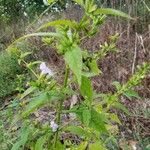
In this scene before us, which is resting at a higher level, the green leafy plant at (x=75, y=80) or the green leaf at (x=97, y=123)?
the green leafy plant at (x=75, y=80)

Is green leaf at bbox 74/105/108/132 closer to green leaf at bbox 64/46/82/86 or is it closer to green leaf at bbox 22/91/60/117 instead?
green leaf at bbox 22/91/60/117

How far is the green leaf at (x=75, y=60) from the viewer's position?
1.30m

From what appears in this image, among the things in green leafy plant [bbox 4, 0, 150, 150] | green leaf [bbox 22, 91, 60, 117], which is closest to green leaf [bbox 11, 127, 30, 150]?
green leafy plant [bbox 4, 0, 150, 150]

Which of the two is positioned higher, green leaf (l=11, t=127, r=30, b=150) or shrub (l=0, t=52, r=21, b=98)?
green leaf (l=11, t=127, r=30, b=150)

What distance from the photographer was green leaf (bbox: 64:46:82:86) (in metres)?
1.30

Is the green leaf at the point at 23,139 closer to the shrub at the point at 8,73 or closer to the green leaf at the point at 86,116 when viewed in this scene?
the green leaf at the point at 86,116

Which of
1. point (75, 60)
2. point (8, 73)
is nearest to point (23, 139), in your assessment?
Answer: point (75, 60)

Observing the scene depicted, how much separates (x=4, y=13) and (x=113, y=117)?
14.2 meters

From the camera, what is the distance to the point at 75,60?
1341 mm

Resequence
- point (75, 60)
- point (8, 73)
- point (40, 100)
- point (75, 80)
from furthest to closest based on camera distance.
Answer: point (8, 73), point (75, 80), point (40, 100), point (75, 60)

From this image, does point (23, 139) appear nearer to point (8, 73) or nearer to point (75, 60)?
point (75, 60)

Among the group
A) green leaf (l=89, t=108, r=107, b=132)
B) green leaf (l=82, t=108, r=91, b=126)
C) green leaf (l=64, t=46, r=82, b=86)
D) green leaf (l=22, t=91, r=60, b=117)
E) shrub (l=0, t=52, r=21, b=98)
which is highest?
green leaf (l=64, t=46, r=82, b=86)

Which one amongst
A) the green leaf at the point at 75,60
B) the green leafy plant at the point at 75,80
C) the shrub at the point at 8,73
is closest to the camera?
the green leaf at the point at 75,60

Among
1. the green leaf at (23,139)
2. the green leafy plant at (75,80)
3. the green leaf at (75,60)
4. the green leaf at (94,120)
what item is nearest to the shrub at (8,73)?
the green leafy plant at (75,80)
